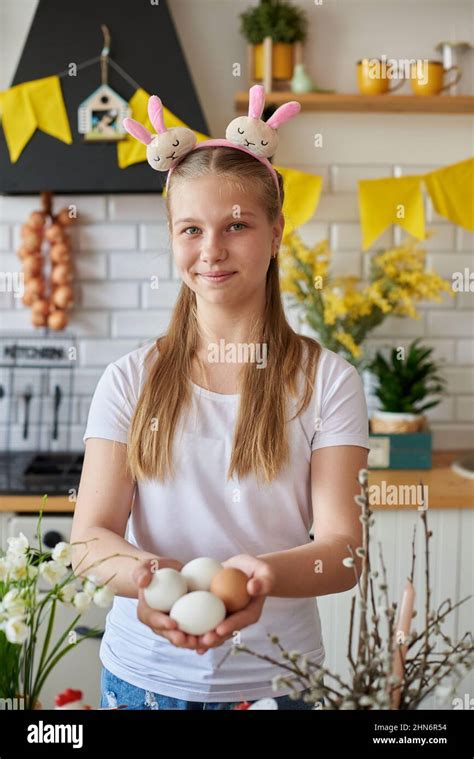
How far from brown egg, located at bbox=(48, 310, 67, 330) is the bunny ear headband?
4.65 ft

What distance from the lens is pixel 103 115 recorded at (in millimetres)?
2434

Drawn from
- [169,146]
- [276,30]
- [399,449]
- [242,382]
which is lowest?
[399,449]

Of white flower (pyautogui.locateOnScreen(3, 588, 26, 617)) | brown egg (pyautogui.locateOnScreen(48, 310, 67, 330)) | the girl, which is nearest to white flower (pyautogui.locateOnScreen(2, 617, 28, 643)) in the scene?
white flower (pyautogui.locateOnScreen(3, 588, 26, 617))

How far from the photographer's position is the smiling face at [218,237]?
4.00 feet

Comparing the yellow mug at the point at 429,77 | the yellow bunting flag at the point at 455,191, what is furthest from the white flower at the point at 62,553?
the yellow mug at the point at 429,77

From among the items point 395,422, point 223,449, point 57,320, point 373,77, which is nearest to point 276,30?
point 373,77

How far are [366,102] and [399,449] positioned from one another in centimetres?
100

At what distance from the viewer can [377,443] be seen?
99.3 inches

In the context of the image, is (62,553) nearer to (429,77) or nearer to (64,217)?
(64,217)

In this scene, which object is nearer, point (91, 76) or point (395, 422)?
point (91, 76)

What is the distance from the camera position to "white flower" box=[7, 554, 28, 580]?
860 millimetres

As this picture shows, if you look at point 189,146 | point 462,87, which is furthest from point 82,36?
point 189,146

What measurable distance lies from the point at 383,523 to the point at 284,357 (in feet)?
3.70
